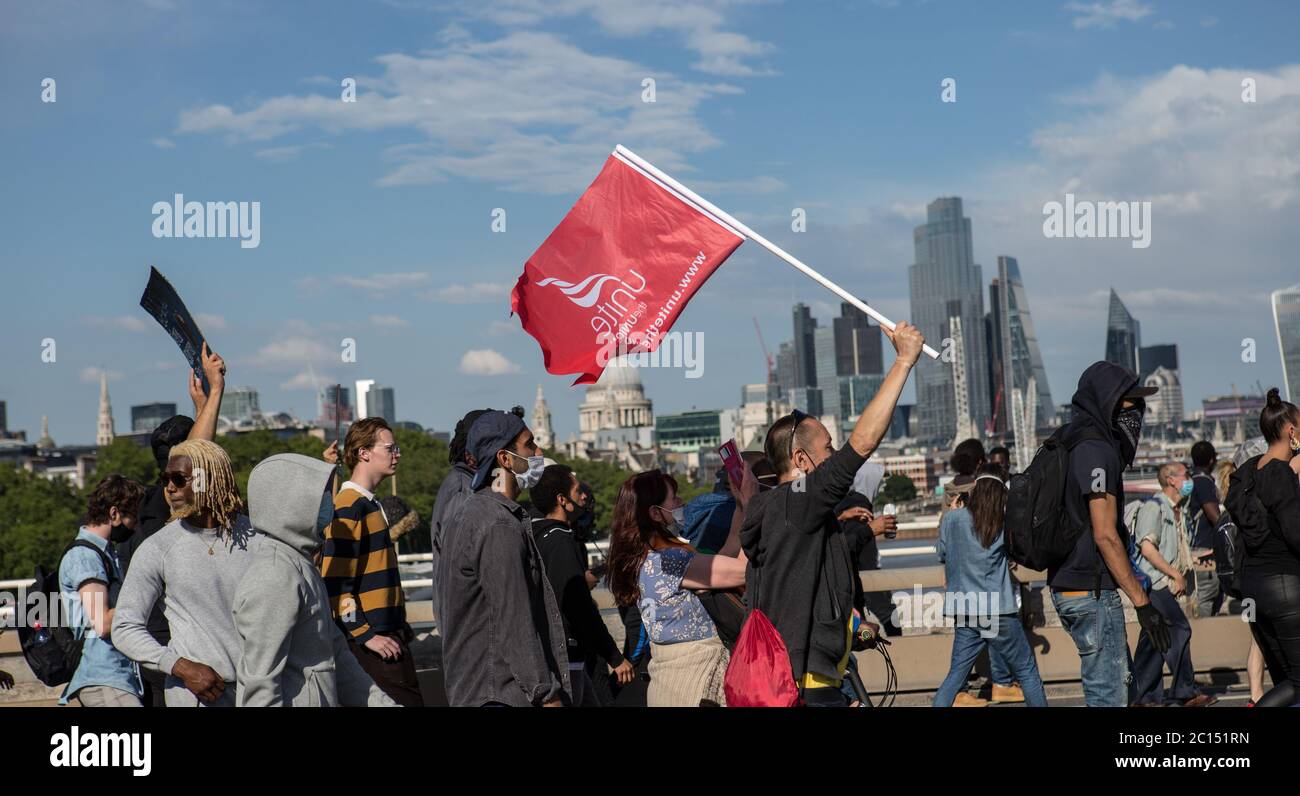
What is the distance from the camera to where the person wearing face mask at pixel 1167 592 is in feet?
28.8

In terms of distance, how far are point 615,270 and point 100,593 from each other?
3.69 metres

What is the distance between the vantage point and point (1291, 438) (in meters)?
7.69

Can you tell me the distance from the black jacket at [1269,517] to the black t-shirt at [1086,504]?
0.82m

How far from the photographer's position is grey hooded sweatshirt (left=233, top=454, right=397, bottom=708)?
5570 mm

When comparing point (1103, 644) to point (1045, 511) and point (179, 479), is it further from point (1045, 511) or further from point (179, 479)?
point (179, 479)

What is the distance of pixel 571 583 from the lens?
746cm

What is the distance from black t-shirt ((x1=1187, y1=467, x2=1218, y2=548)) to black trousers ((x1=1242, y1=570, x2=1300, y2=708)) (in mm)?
4352

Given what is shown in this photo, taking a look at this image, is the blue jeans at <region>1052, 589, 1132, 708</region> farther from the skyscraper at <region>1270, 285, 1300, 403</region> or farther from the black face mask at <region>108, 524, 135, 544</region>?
the skyscraper at <region>1270, 285, 1300, 403</region>

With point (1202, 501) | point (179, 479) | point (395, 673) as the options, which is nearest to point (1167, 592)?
point (1202, 501)

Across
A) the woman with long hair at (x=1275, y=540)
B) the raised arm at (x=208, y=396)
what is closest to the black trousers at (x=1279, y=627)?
the woman with long hair at (x=1275, y=540)
